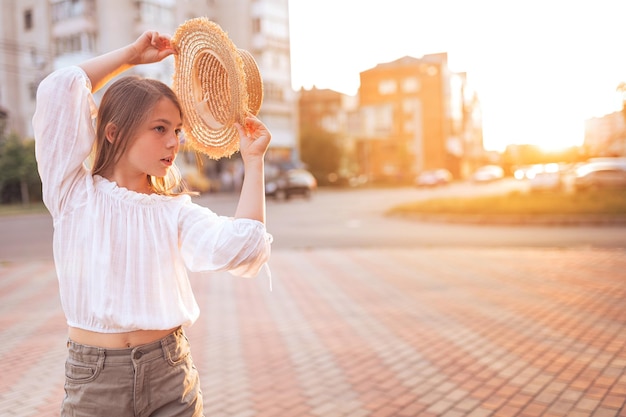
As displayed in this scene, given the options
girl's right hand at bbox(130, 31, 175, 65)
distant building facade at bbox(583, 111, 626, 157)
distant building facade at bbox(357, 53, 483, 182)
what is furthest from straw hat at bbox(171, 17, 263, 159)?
distant building facade at bbox(357, 53, 483, 182)

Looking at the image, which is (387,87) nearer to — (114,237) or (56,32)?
(56,32)

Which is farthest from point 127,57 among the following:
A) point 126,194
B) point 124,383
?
point 124,383

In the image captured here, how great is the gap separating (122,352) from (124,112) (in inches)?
27.4

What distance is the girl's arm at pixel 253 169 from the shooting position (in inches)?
70.4

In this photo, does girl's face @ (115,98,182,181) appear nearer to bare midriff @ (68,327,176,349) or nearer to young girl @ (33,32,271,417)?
young girl @ (33,32,271,417)

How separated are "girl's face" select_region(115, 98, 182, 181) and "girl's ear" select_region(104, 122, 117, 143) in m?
0.06

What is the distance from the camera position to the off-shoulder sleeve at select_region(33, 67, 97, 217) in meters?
1.85

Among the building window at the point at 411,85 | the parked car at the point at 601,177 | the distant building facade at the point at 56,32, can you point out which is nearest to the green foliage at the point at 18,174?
the distant building facade at the point at 56,32

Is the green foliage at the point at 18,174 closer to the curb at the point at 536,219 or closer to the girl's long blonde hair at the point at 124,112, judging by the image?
the curb at the point at 536,219

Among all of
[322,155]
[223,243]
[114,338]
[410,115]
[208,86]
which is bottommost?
[114,338]

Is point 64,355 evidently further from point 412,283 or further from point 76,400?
point 412,283

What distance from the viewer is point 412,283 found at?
798 centimetres

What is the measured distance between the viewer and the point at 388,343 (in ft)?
16.9

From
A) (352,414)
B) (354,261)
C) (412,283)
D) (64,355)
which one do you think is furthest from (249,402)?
(354,261)
